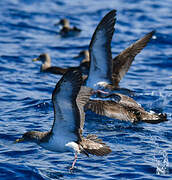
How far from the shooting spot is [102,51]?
32.4 feet

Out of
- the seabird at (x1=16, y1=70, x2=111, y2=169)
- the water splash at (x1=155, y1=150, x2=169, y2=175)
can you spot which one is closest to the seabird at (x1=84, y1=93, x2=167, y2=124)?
the water splash at (x1=155, y1=150, x2=169, y2=175)

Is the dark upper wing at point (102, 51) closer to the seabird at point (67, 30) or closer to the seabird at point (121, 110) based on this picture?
the seabird at point (121, 110)

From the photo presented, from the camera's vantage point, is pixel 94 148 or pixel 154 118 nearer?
pixel 94 148

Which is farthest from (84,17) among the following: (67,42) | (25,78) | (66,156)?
(66,156)

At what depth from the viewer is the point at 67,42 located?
16.8m

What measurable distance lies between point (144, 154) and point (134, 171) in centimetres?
72

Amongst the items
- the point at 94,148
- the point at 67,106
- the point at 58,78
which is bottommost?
the point at 94,148

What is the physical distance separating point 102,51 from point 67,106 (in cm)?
393

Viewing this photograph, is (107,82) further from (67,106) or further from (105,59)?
(67,106)

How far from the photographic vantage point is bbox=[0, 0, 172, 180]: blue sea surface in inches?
267

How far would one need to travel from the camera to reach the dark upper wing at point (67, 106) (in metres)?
5.77

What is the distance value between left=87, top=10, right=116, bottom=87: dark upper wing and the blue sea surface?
1.00 m

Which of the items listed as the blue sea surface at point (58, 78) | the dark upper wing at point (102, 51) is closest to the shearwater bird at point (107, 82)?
the dark upper wing at point (102, 51)

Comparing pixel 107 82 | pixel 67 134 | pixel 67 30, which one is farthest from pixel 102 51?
pixel 67 30
